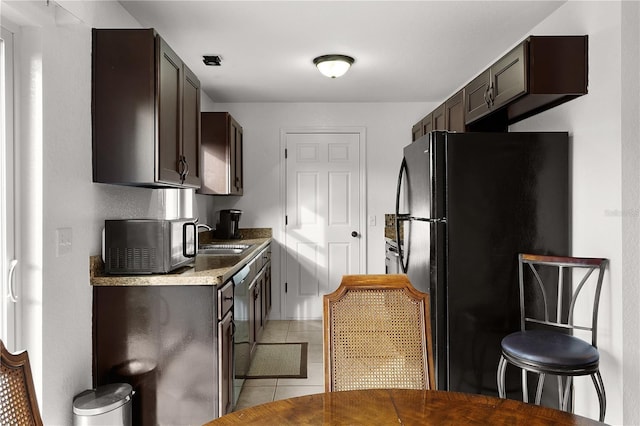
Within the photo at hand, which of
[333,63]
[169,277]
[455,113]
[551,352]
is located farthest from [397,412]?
[455,113]

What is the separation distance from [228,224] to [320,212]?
40.8 inches

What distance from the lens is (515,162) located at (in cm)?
254

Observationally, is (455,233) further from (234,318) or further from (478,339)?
(234,318)

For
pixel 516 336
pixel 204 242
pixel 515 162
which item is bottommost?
pixel 516 336

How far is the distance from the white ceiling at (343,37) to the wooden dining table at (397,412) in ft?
6.95

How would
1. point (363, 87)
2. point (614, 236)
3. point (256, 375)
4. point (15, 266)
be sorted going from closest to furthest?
point (15, 266), point (614, 236), point (256, 375), point (363, 87)

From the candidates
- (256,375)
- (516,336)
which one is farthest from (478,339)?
(256,375)

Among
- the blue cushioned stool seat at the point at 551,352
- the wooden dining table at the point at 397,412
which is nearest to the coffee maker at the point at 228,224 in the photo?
the blue cushioned stool seat at the point at 551,352

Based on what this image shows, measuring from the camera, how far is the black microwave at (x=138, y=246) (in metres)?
2.20

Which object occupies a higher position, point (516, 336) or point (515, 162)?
point (515, 162)

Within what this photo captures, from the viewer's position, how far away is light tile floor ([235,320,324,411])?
9.62 ft

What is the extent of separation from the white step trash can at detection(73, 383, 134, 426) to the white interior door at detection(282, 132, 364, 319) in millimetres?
2911

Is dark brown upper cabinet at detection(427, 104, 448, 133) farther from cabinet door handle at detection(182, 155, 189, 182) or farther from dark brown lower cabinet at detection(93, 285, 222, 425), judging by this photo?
dark brown lower cabinet at detection(93, 285, 222, 425)

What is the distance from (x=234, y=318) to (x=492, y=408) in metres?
1.70
